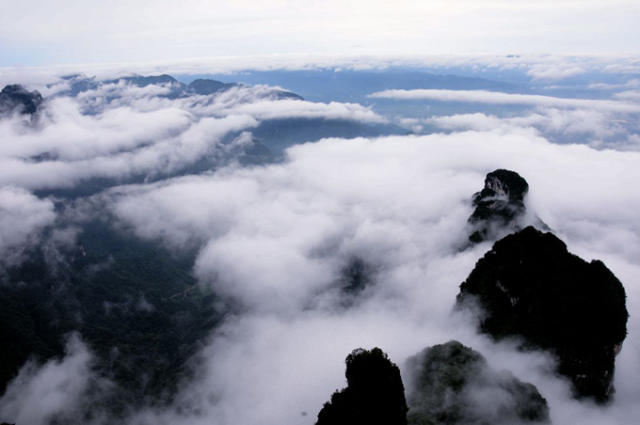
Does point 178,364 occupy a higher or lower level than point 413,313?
lower

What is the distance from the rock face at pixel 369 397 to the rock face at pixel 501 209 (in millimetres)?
90504

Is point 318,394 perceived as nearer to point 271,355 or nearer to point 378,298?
point 271,355

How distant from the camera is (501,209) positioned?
122000 mm

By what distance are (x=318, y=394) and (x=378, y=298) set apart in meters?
67.1

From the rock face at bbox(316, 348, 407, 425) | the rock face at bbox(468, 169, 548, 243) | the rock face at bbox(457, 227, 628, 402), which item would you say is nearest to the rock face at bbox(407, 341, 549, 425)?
the rock face at bbox(457, 227, 628, 402)

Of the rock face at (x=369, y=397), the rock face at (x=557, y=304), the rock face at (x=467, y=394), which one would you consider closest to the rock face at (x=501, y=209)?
the rock face at (x=557, y=304)

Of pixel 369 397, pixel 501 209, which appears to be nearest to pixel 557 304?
pixel 369 397

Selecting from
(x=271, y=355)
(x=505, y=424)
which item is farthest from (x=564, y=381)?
(x=271, y=355)

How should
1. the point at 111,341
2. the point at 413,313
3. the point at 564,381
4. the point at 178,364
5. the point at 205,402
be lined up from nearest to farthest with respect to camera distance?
the point at 564,381
the point at 413,313
the point at 205,402
the point at 178,364
the point at 111,341

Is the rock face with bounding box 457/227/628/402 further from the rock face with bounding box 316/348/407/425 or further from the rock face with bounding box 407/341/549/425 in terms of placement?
the rock face with bounding box 316/348/407/425

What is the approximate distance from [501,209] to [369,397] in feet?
330

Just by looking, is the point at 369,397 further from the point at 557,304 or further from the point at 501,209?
the point at 501,209

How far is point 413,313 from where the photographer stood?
372ft

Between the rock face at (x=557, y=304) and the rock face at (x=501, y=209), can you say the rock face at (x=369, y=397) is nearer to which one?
the rock face at (x=557, y=304)
